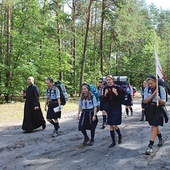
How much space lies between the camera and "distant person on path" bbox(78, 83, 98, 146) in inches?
296

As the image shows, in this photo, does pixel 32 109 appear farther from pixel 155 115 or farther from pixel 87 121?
pixel 155 115

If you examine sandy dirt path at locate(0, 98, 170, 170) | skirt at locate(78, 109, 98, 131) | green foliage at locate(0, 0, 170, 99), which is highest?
green foliage at locate(0, 0, 170, 99)

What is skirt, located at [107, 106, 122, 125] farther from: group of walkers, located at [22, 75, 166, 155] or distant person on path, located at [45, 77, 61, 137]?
distant person on path, located at [45, 77, 61, 137]

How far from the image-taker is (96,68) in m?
31.3

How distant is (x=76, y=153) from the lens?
6695 millimetres

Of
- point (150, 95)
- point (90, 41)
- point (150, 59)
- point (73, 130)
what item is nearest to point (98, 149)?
point (150, 95)

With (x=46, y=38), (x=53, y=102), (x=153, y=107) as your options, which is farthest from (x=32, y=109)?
(x=46, y=38)

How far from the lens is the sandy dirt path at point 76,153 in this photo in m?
5.70

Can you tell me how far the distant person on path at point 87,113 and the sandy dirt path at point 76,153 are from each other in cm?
45

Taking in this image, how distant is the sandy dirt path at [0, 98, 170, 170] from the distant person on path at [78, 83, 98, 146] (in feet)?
1.46

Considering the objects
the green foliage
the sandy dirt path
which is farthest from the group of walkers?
the green foliage

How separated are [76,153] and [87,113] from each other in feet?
4.28

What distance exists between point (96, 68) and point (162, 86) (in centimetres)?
2477

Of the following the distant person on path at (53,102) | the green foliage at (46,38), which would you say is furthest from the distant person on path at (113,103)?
the green foliage at (46,38)
